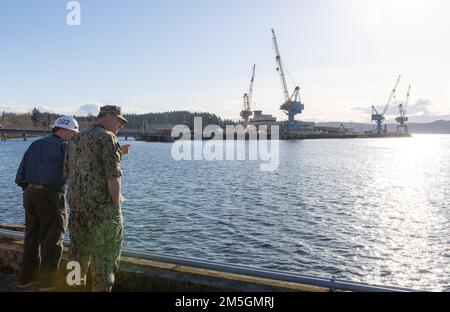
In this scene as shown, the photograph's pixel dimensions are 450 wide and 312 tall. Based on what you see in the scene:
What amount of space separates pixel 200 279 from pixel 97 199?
1713 mm

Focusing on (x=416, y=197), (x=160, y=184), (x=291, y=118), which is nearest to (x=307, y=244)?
(x=416, y=197)

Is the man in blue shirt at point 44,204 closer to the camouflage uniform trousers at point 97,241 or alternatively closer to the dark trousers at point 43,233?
the dark trousers at point 43,233

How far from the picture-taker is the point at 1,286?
556cm

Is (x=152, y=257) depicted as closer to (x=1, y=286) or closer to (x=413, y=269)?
(x=1, y=286)

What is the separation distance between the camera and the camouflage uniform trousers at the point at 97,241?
14.3 ft

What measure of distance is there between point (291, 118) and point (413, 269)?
594 ft

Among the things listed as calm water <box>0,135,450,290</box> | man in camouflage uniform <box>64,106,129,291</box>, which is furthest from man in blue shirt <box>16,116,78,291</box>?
calm water <box>0,135,450,290</box>

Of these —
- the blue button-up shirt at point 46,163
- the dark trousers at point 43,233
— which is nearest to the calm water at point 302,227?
the dark trousers at point 43,233

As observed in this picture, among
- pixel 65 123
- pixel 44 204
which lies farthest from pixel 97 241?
pixel 65 123

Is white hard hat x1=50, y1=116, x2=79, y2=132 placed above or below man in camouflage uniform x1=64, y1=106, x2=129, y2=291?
above

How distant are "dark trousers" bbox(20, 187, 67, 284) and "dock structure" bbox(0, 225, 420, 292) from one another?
27 cm

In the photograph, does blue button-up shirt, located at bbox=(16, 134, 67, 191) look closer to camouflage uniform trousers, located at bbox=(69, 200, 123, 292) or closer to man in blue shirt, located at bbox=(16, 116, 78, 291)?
man in blue shirt, located at bbox=(16, 116, 78, 291)

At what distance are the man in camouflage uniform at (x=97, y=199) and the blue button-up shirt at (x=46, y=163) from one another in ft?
3.26

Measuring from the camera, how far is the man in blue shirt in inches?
210
